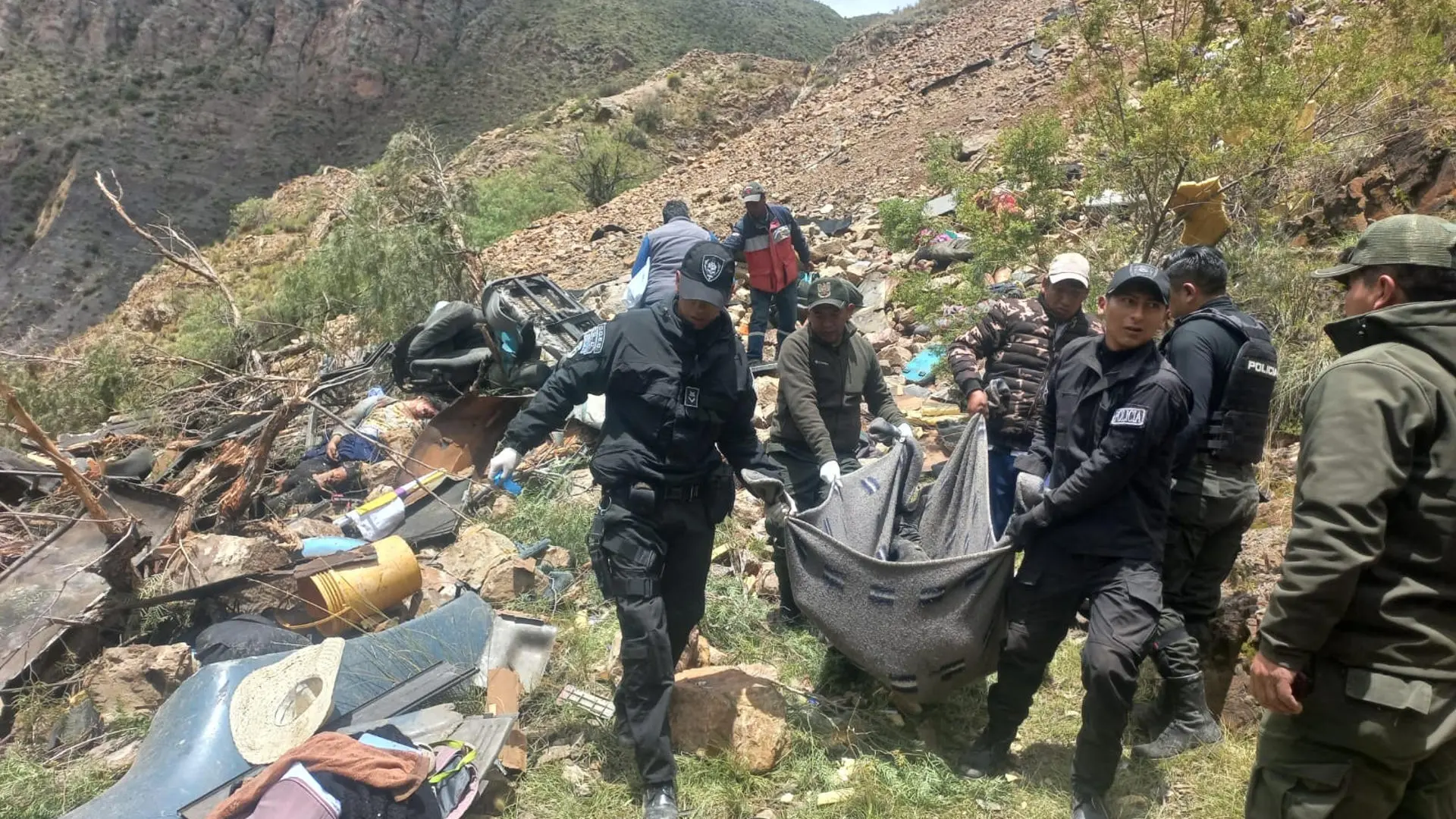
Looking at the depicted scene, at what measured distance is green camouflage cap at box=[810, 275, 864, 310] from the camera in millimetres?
3475

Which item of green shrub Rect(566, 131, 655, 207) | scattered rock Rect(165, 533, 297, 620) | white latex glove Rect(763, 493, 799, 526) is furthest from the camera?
green shrub Rect(566, 131, 655, 207)

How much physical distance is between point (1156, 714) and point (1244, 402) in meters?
1.11

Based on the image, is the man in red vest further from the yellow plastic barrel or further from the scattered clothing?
the scattered clothing

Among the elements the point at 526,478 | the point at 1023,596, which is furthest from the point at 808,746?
the point at 526,478

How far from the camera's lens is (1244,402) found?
272 cm

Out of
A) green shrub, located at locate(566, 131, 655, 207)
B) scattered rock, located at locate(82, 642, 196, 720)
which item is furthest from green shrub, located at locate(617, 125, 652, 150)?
scattered rock, located at locate(82, 642, 196, 720)

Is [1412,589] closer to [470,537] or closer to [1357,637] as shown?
[1357,637]

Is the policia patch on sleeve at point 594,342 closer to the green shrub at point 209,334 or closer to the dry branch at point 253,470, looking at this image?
the dry branch at point 253,470

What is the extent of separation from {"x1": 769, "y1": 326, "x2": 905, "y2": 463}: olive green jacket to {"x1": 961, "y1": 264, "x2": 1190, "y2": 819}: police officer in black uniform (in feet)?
3.56

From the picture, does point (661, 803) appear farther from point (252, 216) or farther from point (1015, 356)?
point (252, 216)

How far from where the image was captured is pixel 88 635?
3562 millimetres

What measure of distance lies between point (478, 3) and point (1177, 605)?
4716 centimetres

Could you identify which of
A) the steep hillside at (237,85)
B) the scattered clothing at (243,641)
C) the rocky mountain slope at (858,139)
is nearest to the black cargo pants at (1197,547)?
the scattered clothing at (243,641)

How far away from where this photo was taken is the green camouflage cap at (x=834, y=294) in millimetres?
3475
